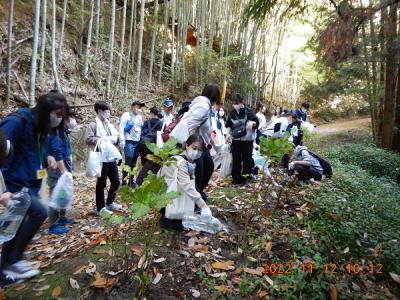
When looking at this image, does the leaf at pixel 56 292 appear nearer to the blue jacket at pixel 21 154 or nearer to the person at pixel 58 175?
the blue jacket at pixel 21 154

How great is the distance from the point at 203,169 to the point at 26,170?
2058 millimetres

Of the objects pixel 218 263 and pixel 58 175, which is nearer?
pixel 218 263

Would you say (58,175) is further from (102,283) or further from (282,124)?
(282,124)

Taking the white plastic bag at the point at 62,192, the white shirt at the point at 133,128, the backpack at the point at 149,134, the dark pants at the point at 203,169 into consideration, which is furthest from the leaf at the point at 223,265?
the white shirt at the point at 133,128

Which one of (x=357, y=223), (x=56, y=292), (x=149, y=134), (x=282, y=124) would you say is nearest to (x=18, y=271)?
(x=56, y=292)

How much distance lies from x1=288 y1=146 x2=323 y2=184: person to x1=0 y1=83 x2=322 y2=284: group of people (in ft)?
0.06

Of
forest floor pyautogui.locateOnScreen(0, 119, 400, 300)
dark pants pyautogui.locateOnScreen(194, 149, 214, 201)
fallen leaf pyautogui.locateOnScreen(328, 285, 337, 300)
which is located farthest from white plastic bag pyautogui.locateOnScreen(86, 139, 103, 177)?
fallen leaf pyautogui.locateOnScreen(328, 285, 337, 300)

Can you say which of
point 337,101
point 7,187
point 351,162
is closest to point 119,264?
point 7,187

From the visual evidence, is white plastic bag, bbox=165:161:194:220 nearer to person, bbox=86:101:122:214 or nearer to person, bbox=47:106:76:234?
person, bbox=47:106:76:234

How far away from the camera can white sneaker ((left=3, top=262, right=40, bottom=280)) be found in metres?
2.82

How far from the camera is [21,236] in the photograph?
2846mm

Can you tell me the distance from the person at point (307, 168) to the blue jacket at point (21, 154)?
4.13 metres

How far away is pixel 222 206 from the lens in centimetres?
439

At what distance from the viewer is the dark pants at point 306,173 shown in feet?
18.6
